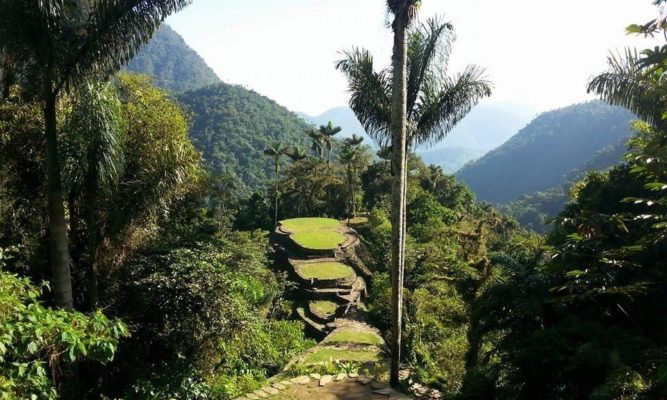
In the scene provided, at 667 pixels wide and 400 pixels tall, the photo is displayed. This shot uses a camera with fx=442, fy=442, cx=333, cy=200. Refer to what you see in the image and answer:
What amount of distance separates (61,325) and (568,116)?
191 metres

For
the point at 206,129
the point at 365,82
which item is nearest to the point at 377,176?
the point at 365,82

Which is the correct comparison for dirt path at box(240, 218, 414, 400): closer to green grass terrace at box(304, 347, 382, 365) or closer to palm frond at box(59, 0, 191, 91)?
green grass terrace at box(304, 347, 382, 365)

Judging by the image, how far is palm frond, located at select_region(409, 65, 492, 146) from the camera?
9.32 metres

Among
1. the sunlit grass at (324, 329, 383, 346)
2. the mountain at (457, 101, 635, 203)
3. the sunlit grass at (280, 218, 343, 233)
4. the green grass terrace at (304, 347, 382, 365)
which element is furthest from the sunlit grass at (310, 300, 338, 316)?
the mountain at (457, 101, 635, 203)

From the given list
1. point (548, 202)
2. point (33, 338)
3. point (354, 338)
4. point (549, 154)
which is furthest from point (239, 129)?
point (549, 154)

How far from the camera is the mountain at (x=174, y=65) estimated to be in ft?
531

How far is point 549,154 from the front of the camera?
486ft

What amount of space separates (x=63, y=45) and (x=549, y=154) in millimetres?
161844

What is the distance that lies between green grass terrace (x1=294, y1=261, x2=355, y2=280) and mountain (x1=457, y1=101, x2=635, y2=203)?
120590 mm

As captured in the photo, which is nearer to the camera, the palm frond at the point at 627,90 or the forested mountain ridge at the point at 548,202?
the palm frond at the point at 627,90

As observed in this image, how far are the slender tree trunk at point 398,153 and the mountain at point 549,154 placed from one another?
13115 centimetres

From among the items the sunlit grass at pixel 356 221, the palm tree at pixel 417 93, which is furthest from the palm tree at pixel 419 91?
the sunlit grass at pixel 356 221

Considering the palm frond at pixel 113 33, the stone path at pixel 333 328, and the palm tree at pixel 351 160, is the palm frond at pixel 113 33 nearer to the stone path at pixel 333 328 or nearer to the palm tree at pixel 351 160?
the stone path at pixel 333 328

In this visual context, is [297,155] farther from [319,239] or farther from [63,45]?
[63,45]
